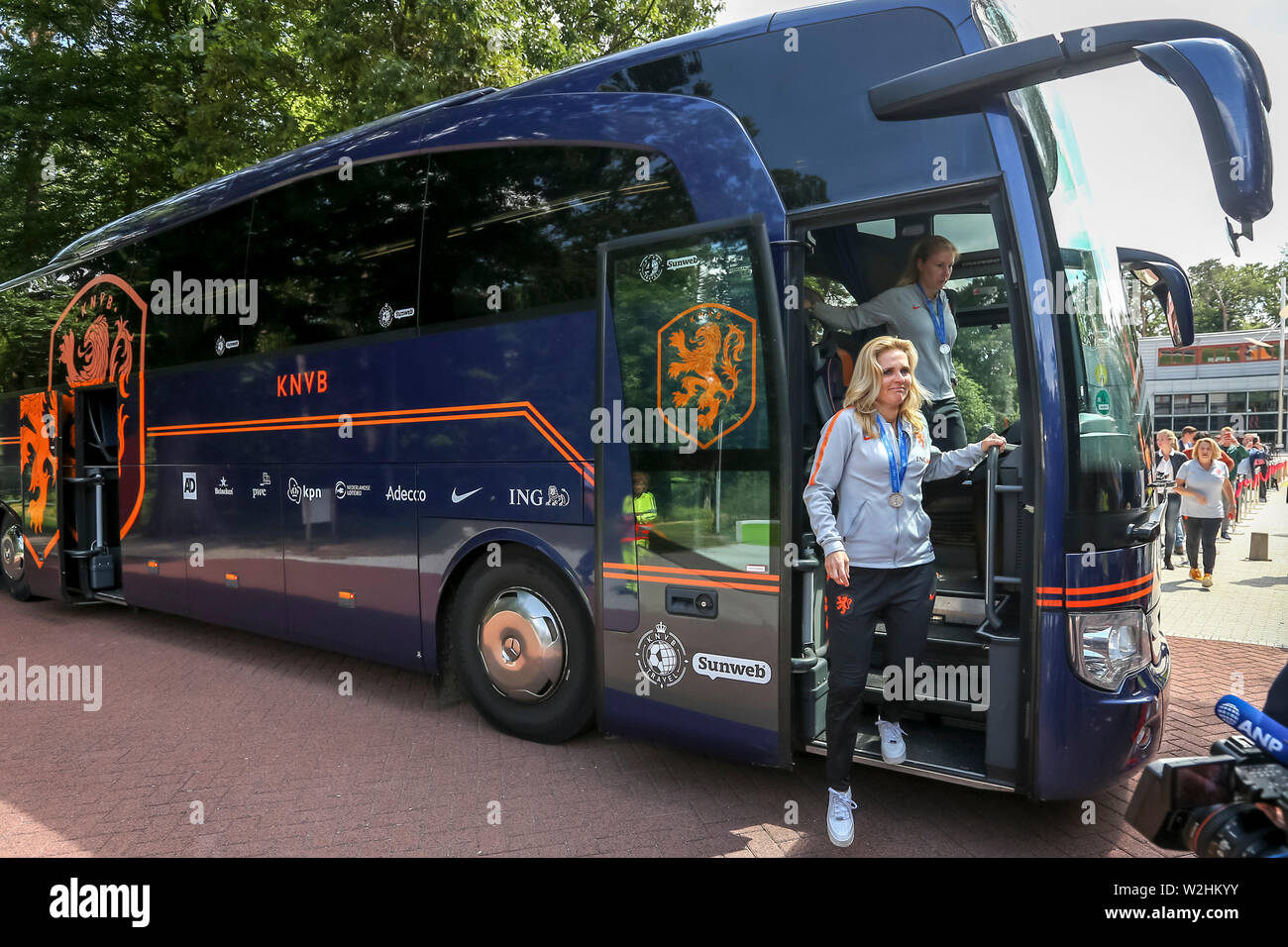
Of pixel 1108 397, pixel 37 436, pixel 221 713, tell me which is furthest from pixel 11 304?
pixel 1108 397

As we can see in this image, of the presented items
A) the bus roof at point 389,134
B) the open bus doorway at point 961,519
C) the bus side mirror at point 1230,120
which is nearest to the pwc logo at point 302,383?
the bus roof at point 389,134

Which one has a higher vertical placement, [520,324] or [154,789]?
[520,324]

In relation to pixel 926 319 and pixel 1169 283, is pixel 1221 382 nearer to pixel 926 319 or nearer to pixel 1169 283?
pixel 1169 283

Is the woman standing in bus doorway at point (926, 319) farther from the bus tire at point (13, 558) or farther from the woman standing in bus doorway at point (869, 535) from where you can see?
the bus tire at point (13, 558)

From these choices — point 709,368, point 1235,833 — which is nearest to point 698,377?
point 709,368

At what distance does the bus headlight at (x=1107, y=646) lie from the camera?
338 centimetres

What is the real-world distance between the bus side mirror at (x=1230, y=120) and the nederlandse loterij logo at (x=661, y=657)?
2812 millimetres

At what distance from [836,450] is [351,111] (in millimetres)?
8656

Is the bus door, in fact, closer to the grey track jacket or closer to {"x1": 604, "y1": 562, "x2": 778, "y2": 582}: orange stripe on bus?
{"x1": 604, "y1": 562, "x2": 778, "y2": 582}: orange stripe on bus

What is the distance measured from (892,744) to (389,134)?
4.76m

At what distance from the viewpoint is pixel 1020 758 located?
345cm

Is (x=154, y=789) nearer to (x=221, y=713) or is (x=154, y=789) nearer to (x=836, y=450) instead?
(x=221, y=713)

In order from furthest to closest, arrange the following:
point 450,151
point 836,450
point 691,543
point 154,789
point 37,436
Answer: point 37,436 < point 450,151 < point 154,789 < point 691,543 < point 836,450

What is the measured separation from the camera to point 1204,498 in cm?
1006
